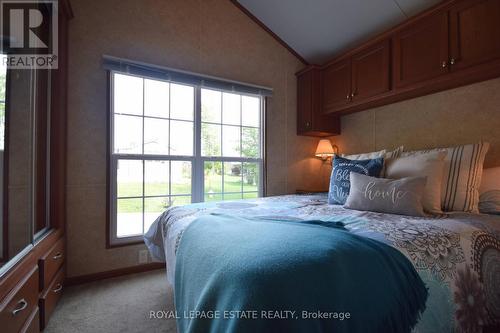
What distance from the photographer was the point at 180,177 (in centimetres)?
257

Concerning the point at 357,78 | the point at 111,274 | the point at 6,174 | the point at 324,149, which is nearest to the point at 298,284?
the point at 6,174

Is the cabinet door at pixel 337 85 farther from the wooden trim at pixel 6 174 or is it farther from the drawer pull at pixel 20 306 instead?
the drawer pull at pixel 20 306

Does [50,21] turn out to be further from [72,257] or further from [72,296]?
[72,296]

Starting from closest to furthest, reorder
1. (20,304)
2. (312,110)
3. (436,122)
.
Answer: (20,304) → (436,122) → (312,110)

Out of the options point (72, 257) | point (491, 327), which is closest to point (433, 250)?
point (491, 327)

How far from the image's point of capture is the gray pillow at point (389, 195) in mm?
1362

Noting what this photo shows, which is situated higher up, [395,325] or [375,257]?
[375,257]

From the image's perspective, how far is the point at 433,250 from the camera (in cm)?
90

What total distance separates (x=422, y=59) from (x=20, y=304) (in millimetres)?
3050

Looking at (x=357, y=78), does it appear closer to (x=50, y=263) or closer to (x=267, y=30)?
(x=267, y=30)

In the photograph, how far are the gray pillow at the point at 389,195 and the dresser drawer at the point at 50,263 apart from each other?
1963 mm

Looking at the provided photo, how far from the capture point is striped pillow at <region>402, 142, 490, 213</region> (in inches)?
58.4

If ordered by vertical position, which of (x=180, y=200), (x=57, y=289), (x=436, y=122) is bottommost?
(x=57, y=289)

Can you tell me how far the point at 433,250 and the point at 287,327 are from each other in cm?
73
